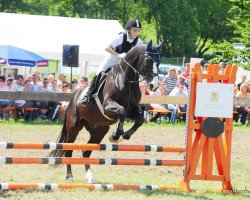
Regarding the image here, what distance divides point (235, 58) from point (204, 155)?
1952 centimetres

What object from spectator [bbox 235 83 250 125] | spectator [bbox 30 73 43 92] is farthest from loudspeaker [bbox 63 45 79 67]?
spectator [bbox 235 83 250 125]

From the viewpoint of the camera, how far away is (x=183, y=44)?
66.9 metres

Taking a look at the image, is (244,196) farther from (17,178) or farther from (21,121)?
(21,121)

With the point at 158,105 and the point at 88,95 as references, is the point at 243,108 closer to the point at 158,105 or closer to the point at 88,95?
the point at 158,105

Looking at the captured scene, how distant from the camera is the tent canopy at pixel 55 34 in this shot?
26.7 metres

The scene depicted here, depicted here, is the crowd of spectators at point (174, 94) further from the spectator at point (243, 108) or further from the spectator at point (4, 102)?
the spectator at point (4, 102)

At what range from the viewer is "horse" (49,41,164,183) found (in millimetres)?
9441

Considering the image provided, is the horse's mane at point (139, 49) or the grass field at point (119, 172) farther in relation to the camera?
the horse's mane at point (139, 49)

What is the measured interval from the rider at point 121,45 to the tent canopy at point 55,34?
51.1ft

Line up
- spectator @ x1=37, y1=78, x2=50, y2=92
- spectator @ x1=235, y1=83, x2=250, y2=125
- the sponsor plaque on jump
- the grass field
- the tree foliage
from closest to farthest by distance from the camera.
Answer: the grass field < the sponsor plaque on jump < spectator @ x1=37, y1=78, x2=50, y2=92 < spectator @ x1=235, y1=83, x2=250, y2=125 < the tree foliage

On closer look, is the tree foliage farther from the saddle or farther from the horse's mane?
the horse's mane

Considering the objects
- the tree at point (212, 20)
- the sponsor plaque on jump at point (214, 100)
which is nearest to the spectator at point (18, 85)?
the sponsor plaque on jump at point (214, 100)

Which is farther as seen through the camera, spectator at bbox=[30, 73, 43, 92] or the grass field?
spectator at bbox=[30, 73, 43, 92]

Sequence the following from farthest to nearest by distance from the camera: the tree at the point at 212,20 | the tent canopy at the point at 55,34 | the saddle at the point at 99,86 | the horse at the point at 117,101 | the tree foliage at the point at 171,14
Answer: the tree at the point at 212,20
the tree foliage at the point at 171,14
the tent canopy at the point at 55,34
the saddle at the point at 99,86
the horse at the point at 117,101
